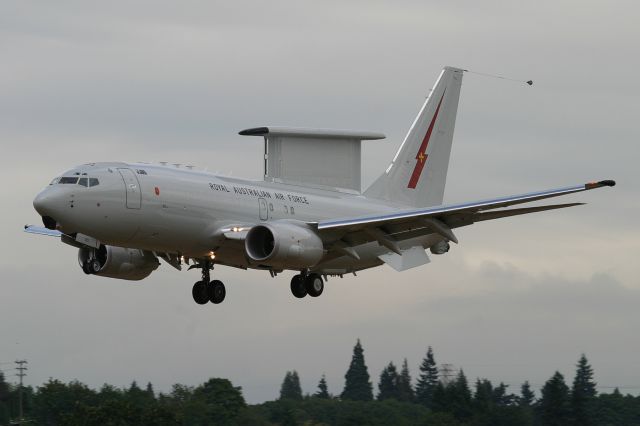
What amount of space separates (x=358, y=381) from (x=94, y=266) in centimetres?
13387

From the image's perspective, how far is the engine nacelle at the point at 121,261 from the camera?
203ft

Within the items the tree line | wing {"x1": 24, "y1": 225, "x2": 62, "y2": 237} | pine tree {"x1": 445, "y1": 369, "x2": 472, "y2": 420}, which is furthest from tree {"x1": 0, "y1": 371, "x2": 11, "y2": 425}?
wing {"x1": 24, "y1": 225, "x2": 62, "y2": 237}

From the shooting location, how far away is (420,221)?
61719mm

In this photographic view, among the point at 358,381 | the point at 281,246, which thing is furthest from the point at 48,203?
the point at 358,381

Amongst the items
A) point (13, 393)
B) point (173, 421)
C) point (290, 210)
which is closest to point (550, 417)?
point (173, 421)

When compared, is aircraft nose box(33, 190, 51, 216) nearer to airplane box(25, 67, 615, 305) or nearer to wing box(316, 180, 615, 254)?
airplane box(25, 67, 615, 305)

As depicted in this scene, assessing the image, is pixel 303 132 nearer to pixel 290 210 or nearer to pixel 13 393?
pixel 290 210

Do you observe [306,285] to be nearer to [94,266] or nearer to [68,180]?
[94,266]

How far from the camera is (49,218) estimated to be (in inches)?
2158

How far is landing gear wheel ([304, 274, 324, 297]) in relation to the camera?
63.5 metres

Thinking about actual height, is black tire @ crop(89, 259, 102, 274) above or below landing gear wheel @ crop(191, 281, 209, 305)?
above

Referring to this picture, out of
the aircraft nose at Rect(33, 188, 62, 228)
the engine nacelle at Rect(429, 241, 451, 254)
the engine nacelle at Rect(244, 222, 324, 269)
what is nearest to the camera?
the aircraft nose at Rect(33, 188, 62, 228)

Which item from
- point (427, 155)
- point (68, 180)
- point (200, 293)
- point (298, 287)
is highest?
point (427, 155)

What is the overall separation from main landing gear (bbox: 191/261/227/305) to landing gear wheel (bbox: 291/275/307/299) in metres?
3.00
